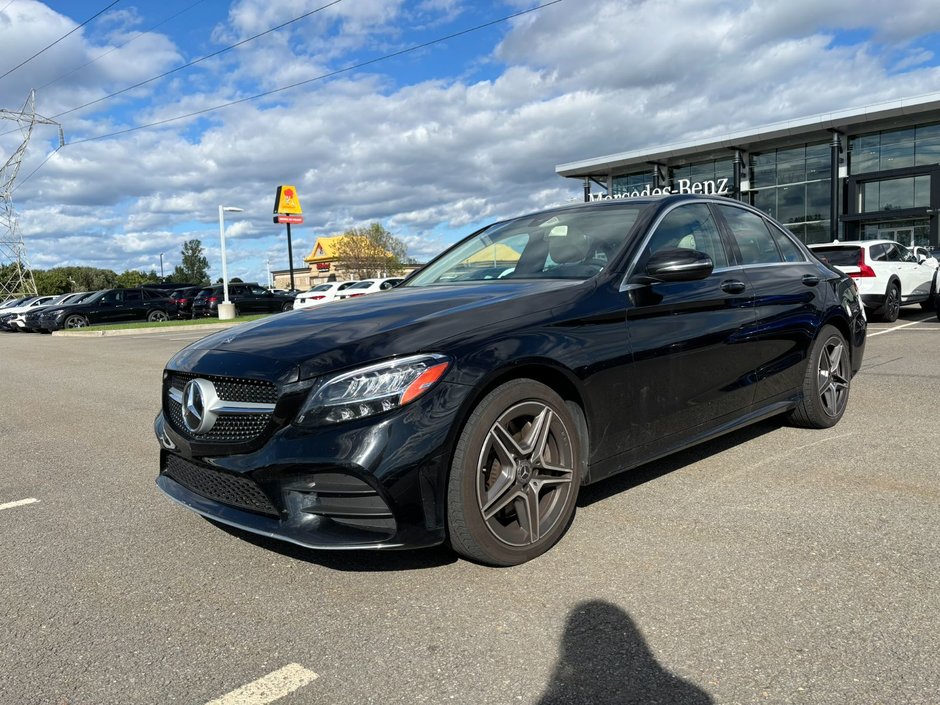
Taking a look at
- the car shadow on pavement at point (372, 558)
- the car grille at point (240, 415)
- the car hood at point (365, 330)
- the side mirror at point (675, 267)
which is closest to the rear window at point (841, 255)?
the side mirror at point (675, 267)

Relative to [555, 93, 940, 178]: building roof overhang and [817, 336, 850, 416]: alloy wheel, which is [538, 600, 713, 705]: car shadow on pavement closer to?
[817, 336, 850, 416]: alloy wheel

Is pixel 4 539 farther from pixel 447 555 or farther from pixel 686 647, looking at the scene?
pixel 686 647

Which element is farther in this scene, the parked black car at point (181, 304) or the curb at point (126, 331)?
the parked black car at point (181, 304)

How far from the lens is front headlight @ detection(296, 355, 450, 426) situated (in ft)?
9.20

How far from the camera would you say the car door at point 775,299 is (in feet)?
15.0

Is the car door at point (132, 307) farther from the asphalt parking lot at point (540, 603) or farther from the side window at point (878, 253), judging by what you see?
the asphalt parking lot at point (540, 603)

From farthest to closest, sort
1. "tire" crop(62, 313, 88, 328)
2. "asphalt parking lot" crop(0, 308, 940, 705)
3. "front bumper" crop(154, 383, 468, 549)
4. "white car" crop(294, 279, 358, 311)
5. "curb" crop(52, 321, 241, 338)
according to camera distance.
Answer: "white car" crop(294, 279, 358, 311) < "tire" crop(62, 313, 88, 328) < "curb" crop(52, 321, 241, 338) < "front bumper" crop(154, 383, 468, 549) < "asphalt parking lot" crop(0, 308, 940, 705)

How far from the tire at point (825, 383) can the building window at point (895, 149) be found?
1605 inches

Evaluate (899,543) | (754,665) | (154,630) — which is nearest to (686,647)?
(754,665)

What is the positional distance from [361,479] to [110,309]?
29.0 m

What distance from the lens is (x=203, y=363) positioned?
329cm

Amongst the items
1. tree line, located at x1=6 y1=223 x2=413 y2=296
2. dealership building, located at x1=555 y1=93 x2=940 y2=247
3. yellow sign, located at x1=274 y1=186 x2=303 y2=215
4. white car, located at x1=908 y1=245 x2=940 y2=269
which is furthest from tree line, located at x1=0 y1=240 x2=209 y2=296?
white car, located at x1=908 y1=245 x2=940 y2=269

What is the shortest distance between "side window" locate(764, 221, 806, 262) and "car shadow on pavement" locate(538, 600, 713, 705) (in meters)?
3.36

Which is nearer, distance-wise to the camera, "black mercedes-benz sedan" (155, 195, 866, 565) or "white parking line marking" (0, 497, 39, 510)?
"black mercedes-benz sedan" (155, 195, 866, 565)
